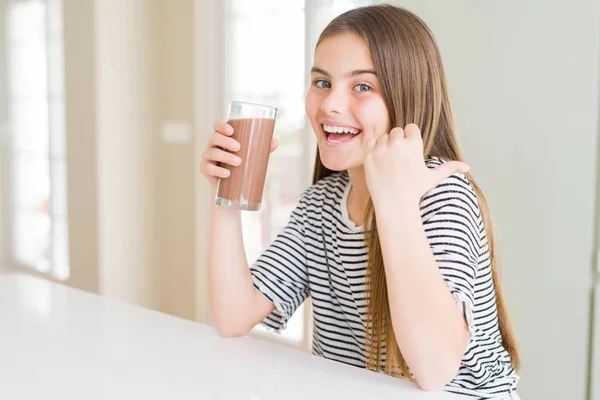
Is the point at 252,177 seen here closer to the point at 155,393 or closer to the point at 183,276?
the point at 155,393

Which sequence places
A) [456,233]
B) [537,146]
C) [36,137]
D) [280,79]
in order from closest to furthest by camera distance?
[456,233] < [537,146] < [280,79] < [36,137]

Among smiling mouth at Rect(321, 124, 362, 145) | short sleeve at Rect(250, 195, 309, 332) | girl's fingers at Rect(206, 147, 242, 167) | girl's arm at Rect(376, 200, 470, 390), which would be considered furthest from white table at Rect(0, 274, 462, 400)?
smiling mouth at Rect(321, 124, 362, 145)

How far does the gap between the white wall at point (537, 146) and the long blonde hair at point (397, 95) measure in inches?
32.9

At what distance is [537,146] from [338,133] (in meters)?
1.03

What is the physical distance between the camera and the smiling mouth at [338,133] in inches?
49.0

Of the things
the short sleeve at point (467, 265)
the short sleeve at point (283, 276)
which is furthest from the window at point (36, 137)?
the short sleeve at point (467, 265)

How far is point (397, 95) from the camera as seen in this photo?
1.21 meters

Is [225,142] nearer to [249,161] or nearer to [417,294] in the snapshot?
[249,161]

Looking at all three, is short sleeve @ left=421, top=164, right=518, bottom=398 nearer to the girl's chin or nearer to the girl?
the girl

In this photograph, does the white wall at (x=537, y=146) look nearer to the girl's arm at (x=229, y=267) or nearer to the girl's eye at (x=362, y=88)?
the girl's eye at (x=362, y=88)

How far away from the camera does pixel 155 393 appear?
0.87m

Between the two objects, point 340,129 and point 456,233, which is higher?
point 340,129

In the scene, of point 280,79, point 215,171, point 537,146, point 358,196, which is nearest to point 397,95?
point 358,196

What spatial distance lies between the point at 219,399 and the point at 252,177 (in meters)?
0.40
